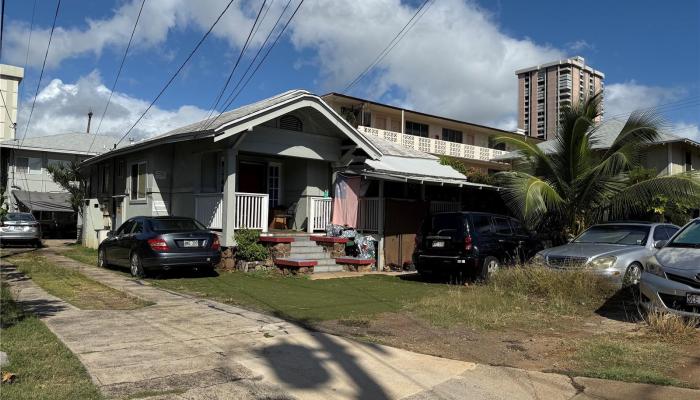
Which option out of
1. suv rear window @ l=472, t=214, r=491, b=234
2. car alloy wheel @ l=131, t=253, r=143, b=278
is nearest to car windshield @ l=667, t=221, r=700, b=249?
suv rear window @ l=472, t=214, r=491, b=234

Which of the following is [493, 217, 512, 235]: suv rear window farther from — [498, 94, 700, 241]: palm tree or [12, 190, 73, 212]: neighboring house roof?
[12, 190, 73, 212]: neighboring house roof

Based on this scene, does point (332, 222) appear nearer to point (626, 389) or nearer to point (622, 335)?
point (622, 335)

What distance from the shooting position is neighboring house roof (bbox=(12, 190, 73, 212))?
32.3 metres

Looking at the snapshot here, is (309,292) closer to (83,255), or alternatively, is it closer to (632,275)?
(632,275)

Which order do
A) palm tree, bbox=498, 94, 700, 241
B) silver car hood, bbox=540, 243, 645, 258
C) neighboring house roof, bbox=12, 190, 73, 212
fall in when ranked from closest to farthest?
silver car hood, bbox=540, 243, 645, 258
palm tree, bbox=498, 94, 700, 241
neighboring house roof, bbox=12, 190, 73, 212

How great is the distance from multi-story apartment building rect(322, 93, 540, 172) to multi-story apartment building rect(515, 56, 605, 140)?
2.83 metres

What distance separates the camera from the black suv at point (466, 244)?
1260 cm

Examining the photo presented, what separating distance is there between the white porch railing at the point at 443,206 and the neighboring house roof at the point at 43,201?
891 inches

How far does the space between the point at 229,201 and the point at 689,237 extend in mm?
10329

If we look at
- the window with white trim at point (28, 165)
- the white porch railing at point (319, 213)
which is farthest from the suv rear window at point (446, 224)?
the window with white trim at point (28, 165)

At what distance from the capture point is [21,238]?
22375 mm

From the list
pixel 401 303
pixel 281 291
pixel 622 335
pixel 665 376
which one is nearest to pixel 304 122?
pixel 281 291

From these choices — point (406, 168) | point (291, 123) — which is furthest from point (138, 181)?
point (406, 168)

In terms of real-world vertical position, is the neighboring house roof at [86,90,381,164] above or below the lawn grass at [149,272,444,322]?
above
